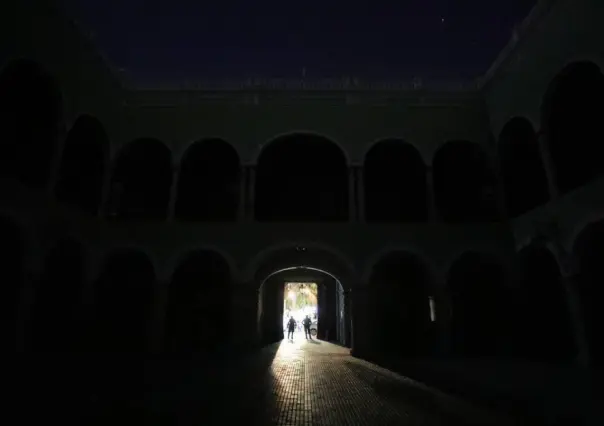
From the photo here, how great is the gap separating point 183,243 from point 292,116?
5.98 meters

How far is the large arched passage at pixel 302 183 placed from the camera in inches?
584

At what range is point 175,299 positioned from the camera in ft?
45.5

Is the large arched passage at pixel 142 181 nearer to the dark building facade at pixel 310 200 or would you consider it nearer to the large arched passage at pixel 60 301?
the dark building facade at pixel 310 200

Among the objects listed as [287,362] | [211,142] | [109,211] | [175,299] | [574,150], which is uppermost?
[211,142]

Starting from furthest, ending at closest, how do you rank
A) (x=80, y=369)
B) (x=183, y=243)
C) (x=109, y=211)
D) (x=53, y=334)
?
(x=109, y=211)
(x=183, y=243)
(x=53, y=334)
(x=80, y=369)

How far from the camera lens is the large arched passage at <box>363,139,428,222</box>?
14688 millimetres

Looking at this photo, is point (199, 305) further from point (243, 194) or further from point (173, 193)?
point (243, 194)

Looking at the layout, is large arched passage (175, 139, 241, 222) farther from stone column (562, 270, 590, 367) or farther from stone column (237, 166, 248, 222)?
stone column (562, 270, 590, 367)

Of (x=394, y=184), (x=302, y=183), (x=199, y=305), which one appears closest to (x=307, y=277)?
(x=302, y=183)

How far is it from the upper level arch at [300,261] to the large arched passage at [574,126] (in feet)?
22.9

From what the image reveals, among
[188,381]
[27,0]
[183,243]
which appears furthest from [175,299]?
[27,0]

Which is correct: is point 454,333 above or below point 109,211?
below

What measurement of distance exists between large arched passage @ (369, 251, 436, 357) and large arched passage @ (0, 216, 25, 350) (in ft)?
34.9

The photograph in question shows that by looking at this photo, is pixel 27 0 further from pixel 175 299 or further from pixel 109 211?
pixel 175 299
